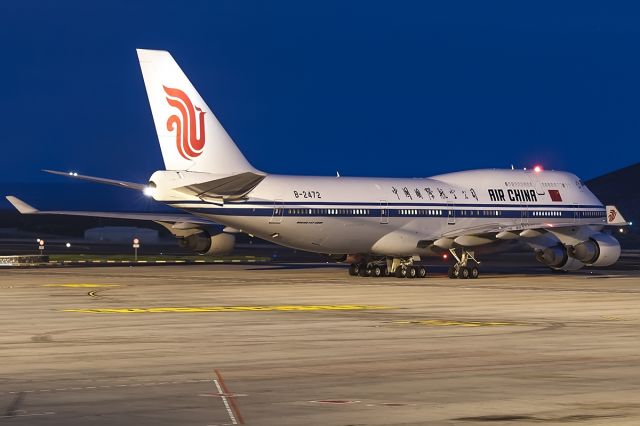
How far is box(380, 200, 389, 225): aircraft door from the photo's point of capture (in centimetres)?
5197

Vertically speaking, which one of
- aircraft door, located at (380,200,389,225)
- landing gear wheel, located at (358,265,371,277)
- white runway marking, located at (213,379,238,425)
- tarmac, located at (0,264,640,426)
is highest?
aircraft door, located at (380,200,389,225)

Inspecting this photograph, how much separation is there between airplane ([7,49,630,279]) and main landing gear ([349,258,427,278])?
5 centimetres

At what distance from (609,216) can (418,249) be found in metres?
10.7

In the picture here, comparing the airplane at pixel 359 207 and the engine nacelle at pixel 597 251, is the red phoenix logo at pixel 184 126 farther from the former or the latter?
the engine nacelle at pixel 597 251

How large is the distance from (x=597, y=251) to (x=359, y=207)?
10255 mm

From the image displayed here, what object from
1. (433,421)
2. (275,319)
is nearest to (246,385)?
(433,421)

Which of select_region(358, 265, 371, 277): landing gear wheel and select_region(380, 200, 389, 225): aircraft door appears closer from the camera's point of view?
select_region(380, 200, 389, 225): aircraft door

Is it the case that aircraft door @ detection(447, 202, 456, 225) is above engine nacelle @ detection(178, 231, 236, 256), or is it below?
above

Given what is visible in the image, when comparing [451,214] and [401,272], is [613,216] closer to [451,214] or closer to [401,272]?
[451,214]

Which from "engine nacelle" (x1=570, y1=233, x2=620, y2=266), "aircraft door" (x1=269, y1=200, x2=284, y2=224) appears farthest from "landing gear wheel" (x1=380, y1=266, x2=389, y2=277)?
"engine nacelle" (x1=570, y1=233, x2=620, y2=266)

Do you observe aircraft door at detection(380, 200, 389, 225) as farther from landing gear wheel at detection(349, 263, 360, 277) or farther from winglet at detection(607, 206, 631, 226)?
winglet at detection(607, 206, 631, 226)

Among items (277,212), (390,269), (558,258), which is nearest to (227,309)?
(277,212)

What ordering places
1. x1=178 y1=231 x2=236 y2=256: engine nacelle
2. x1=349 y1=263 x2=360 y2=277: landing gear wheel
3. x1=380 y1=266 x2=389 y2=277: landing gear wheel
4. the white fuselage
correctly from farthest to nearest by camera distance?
x1=178 y1=231 x2=236 y2=256: engine nacelle
x1=349 y1=263 x2=360 y2=277: landing gear wheel
x1=380 y1=266 x2=389 y2=277: landing gear wheel
the white fuselage

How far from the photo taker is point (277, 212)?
1905 inches
